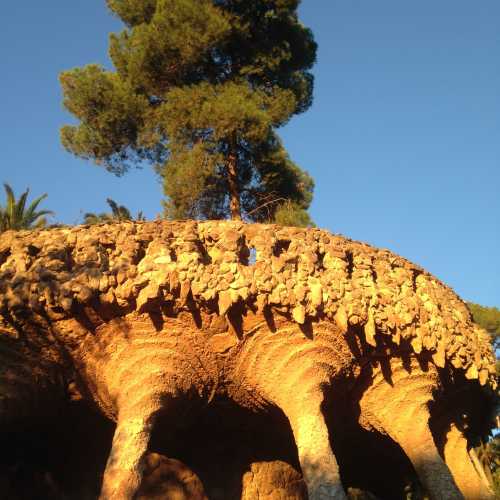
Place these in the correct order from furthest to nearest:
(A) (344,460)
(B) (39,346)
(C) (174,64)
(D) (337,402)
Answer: (C) (174,64) < (A) (344,460) < (D) (337,402) < (B) (39,346)

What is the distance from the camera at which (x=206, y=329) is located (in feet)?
21.8

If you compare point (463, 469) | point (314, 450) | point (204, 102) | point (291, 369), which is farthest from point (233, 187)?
point (314, 450)

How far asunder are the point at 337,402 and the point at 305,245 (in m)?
1.97

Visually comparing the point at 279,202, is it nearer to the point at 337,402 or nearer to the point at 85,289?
the point at 337,402

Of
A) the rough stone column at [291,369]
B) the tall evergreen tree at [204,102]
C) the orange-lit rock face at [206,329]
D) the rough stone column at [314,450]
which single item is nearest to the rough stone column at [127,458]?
the orange-lit rock face at [206,329]

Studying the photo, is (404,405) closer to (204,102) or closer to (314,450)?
(314,450)

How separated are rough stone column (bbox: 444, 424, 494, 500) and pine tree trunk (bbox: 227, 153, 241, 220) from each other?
5.80 metres

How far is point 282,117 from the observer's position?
1306cm

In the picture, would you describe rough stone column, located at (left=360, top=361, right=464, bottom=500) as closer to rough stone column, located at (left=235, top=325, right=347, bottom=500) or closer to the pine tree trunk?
rough stone column, located at (left=235, top=325, right=347, bottom=500)

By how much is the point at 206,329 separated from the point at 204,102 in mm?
6724

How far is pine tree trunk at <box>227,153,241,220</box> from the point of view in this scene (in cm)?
1229

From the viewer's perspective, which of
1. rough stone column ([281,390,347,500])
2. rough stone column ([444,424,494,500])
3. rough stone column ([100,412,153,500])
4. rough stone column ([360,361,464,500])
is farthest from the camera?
rough stone column ([444,424,494,500])

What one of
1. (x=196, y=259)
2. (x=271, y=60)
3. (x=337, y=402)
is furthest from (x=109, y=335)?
(x=271, y=60)

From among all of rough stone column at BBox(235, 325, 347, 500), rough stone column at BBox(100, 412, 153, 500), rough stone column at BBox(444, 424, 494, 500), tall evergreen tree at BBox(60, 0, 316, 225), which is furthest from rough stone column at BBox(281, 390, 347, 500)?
tall evergreen tree at BBox(60, 0, 316, 225)
